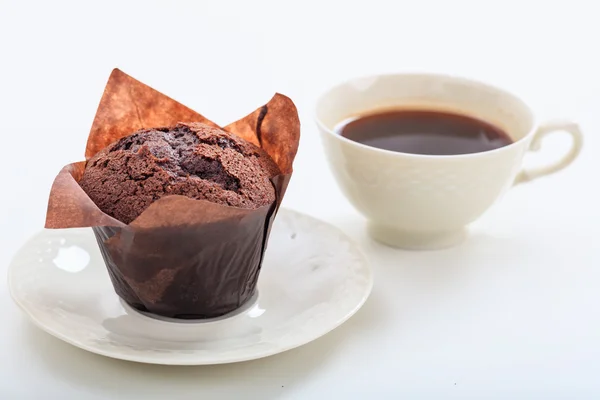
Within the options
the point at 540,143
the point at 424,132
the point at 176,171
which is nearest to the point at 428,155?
the point at 424,132

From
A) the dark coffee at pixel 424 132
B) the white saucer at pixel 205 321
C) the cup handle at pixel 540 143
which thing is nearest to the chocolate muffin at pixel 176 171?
the white saucer at pixel 205 321

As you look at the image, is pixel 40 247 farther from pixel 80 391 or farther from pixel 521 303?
pixel 521 303

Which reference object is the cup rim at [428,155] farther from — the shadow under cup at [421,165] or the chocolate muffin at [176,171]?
the chocolate muffin at [176,171]

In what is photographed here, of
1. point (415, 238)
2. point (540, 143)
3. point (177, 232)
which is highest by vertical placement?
point (177, 232)

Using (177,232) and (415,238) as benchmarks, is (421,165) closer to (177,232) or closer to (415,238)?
(415,238)

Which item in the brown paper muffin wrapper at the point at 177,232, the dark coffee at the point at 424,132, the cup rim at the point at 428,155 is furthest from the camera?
the dark coffee at the point at 424,132

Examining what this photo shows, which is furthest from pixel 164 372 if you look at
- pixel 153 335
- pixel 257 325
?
pixel 257 325

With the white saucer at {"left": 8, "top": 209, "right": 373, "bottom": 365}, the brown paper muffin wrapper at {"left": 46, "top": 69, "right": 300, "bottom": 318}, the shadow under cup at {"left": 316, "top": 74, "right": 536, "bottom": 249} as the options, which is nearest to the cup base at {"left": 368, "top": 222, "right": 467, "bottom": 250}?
the shadow under cup at {"left": 316, "top": 74, "right": 536, "bottom": 249}
